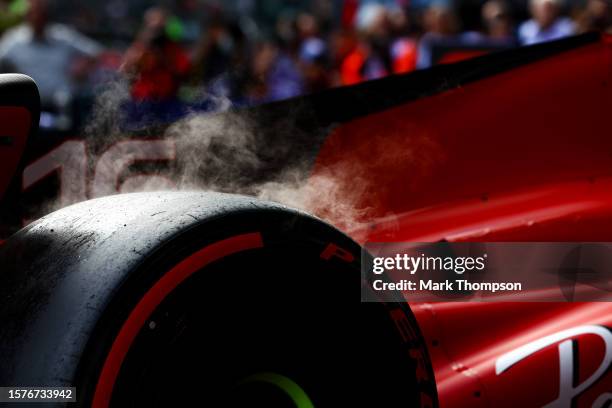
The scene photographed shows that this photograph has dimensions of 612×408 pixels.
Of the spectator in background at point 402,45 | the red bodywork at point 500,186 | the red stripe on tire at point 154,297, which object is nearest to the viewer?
the red stripe on tire at point 154,297

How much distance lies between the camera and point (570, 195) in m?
2.00

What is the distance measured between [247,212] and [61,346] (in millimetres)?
349

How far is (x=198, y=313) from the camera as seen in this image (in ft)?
4.07

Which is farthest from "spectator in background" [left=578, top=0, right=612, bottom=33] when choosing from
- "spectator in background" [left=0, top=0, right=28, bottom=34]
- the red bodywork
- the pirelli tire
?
"spectator in background" [left=0, top=0, right=28, bottom=34]

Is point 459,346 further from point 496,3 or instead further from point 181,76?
point 496,3

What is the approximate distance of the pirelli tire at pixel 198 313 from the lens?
1.15 meters

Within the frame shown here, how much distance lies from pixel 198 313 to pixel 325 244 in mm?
261

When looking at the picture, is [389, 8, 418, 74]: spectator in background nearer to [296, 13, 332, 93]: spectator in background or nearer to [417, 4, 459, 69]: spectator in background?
[417, 4, 459, 69]: spectator in background

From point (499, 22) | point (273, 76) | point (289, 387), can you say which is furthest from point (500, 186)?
point (499, 22)

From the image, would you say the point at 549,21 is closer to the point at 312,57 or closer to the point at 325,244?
the point at 312,57

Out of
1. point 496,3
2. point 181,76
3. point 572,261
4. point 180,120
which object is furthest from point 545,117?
point 496,3

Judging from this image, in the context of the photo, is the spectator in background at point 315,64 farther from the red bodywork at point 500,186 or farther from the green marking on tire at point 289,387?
the green marking on tire at point 289,387

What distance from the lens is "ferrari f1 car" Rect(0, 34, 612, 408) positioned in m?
1.19

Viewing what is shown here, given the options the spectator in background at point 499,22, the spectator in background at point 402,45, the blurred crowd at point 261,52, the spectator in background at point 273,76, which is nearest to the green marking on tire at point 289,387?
the blurred crowd at point 261,52
